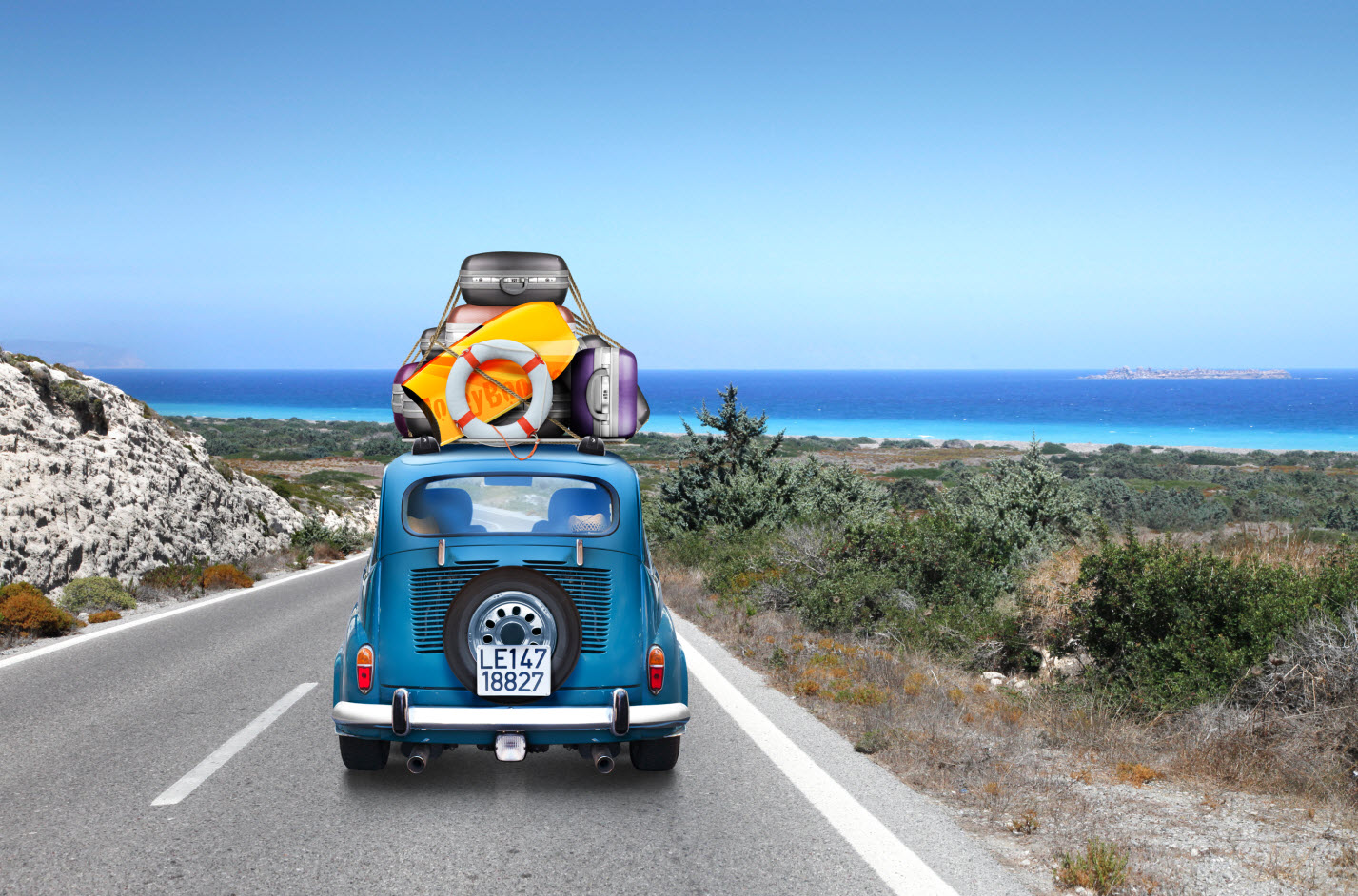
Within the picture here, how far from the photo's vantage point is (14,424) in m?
16.2

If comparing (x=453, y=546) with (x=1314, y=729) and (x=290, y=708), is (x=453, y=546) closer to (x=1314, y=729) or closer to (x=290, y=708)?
(x=290, y=708)

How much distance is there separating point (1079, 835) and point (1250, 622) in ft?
9.30

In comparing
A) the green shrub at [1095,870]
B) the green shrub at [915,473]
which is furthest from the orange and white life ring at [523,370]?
the green shrub at [915,473]

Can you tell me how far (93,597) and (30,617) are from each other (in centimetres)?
288

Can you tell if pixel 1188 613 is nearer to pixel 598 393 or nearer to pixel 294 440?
pixel 598 393

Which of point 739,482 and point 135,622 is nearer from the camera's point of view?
point 135,622

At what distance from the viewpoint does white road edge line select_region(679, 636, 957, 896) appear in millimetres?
3811

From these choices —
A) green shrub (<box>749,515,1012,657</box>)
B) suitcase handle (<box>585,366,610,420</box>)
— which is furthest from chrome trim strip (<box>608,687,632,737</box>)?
green shrub (<box>749,515,1012,657</box>)

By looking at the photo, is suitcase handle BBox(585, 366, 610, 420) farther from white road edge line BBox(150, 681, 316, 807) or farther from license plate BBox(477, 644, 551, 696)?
white road edge line BBox(150, 681, 316, 807)

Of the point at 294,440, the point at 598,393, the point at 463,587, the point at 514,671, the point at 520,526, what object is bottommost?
the point at 294,440

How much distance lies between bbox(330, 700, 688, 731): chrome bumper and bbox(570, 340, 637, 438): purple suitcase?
2542mm

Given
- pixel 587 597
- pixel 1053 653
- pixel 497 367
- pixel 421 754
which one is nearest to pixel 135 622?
pixel 497 367

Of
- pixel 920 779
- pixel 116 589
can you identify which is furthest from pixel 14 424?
pixel 920 779

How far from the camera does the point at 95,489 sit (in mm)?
16922
